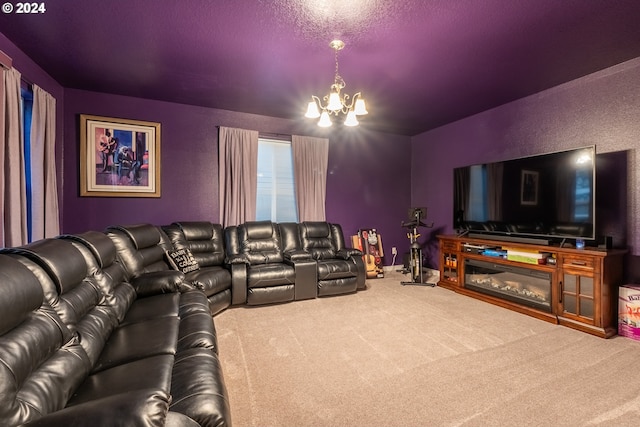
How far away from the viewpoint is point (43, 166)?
3010 millimetres

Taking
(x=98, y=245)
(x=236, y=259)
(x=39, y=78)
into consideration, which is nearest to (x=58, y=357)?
(x=98, y=245)

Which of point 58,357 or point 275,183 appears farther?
point 275,183

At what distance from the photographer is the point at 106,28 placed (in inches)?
92.2

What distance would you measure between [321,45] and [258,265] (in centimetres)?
273

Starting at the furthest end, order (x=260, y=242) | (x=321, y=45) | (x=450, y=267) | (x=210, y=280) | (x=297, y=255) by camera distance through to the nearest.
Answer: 1. (x=450, y=267)
2. (x=260, y=242)
3. (x=297, y=255)
4. (x=210, y=280)
5. (x=321, y=45)

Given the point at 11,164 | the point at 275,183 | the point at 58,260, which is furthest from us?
the point at 275,183

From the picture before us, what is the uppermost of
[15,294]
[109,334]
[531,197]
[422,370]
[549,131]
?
[549,131]

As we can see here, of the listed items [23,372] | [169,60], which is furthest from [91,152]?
[23,372]

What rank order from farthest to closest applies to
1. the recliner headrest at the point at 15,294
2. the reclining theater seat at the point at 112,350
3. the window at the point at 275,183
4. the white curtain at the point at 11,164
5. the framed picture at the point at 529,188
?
the window at the point at 275,183, the framed picture at the point at 529,188, the white curtain at the point at 11,164, the recliner headrest at the point at 15,294, the reclining theater seat at the point at 112,350

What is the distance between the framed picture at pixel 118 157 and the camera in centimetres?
368

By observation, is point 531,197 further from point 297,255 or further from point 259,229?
point 259,229

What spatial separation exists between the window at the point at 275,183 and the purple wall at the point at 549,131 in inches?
102

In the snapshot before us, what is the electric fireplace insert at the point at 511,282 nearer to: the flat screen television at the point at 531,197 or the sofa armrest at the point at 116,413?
the flat screen television at the point at 531,197

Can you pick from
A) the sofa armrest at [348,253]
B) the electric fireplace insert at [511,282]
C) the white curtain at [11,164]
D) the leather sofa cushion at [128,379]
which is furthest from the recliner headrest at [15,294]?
the electric fireplace insert at [511,282]
